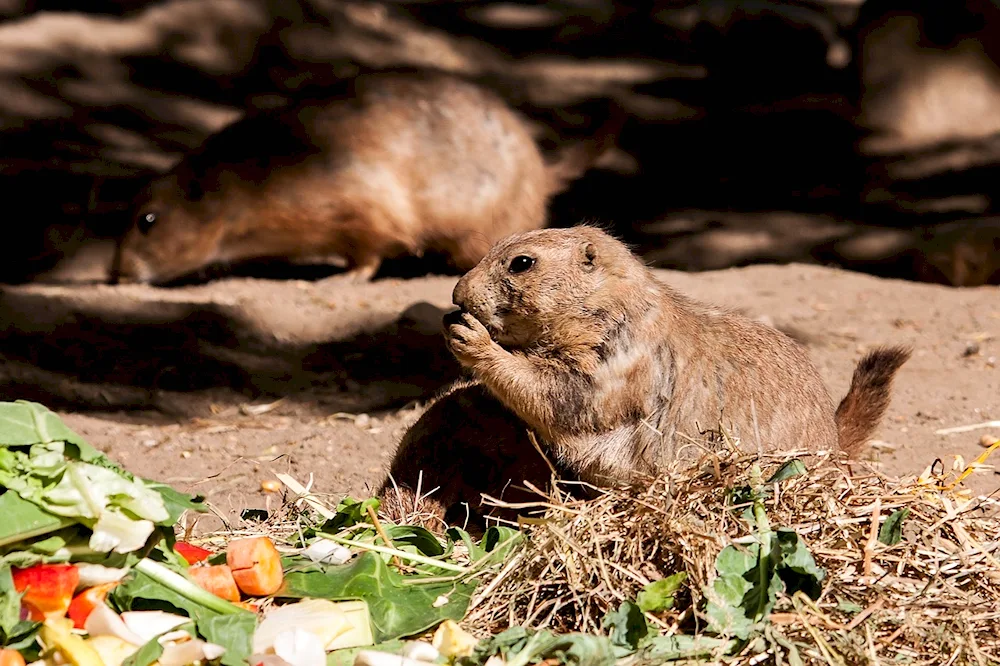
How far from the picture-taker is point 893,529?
335 centimetres

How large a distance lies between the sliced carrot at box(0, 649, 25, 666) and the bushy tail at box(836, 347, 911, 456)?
283 centimetres

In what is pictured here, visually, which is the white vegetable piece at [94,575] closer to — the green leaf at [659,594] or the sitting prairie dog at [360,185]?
the green leaf at [659,594]

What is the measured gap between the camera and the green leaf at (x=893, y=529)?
334 centimetres

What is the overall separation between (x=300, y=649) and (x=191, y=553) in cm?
65

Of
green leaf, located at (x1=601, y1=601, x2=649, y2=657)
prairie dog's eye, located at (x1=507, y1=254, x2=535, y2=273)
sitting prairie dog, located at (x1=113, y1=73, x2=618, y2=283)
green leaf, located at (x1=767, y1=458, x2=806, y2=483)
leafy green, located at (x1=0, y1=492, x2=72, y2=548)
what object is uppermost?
prairie dog's eye, located at (x1=507, y1=254, x2=535, y2=273)

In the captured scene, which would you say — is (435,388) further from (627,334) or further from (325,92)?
(325,92)

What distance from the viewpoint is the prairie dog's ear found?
4.17 metres

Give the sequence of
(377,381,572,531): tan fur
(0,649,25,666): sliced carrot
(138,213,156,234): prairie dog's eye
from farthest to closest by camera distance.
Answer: (138,213,156,234): prairie dog's eye
(377,381,572,531): tan fur
(0,649,25,666): sliced carrot

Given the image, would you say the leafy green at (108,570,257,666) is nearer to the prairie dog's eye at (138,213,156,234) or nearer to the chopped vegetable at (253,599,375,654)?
the chopped vegetable at (253,599,375,654)

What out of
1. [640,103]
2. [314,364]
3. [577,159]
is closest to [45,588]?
[314,364]

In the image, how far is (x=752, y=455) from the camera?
3.48 meters

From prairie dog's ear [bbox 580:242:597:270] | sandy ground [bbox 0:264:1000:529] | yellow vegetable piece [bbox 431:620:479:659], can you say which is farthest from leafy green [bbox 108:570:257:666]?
prairie dog's ear [bbox 580:242:597:270]

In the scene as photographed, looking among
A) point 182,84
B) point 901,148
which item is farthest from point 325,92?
point 901,148

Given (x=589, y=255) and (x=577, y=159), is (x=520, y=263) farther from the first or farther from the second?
(x=577, y=159)
